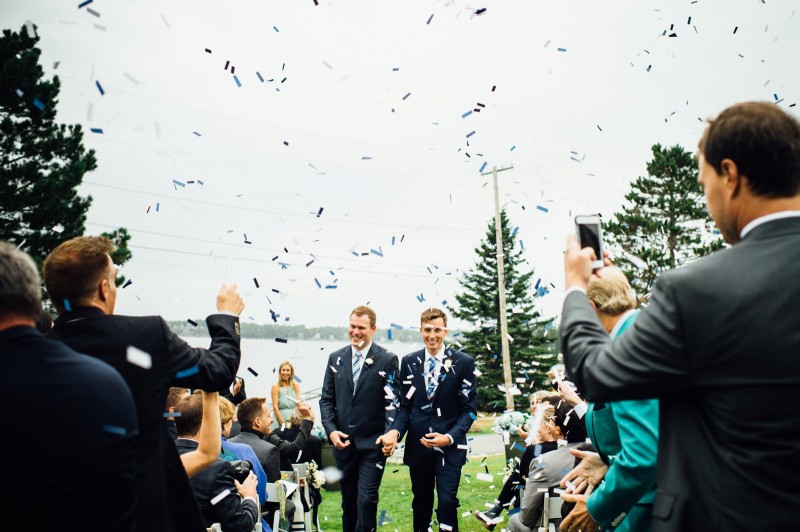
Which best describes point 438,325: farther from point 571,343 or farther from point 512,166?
point 512,166

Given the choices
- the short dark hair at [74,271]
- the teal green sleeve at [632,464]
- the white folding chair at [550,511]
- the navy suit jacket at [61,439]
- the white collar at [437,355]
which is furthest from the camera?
the white collar at [437,355]

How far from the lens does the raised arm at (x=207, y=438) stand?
3.12 meters

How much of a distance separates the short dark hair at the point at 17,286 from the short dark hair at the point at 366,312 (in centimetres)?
570

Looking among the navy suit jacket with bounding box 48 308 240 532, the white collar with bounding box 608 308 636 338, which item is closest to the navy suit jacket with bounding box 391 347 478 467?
the white collar with bounding box 608 308 636 338

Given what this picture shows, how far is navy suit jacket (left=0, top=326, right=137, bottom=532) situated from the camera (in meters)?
1.79

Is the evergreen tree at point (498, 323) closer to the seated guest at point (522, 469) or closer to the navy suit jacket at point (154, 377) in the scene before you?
the seated guest at point (522, 469)

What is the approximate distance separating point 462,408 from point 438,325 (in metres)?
1.01

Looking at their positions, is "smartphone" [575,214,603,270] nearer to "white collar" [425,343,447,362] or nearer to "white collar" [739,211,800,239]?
"white collar" [739,211,800,239]

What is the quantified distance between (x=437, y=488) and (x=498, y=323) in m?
34.9

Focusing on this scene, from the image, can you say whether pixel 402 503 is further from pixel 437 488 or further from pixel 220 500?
pixel 220 500

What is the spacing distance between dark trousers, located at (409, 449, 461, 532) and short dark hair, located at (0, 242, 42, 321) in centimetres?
553

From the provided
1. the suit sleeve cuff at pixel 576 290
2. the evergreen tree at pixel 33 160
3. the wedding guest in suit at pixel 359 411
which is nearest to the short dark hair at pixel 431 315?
the wedding guest in suit at pixel 359 411

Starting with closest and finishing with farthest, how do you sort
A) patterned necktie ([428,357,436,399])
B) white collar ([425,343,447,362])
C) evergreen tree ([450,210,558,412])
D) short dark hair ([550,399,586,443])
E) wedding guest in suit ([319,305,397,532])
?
short dark hair ([550,399,586,443]), wedding guest in suit ([319,305,397,532]), patterned necktie ([428,357,436,399]), white collar ([425,343,447,362]), evergreen tree ([450,210,558,412])

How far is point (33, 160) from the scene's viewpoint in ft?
66.7
